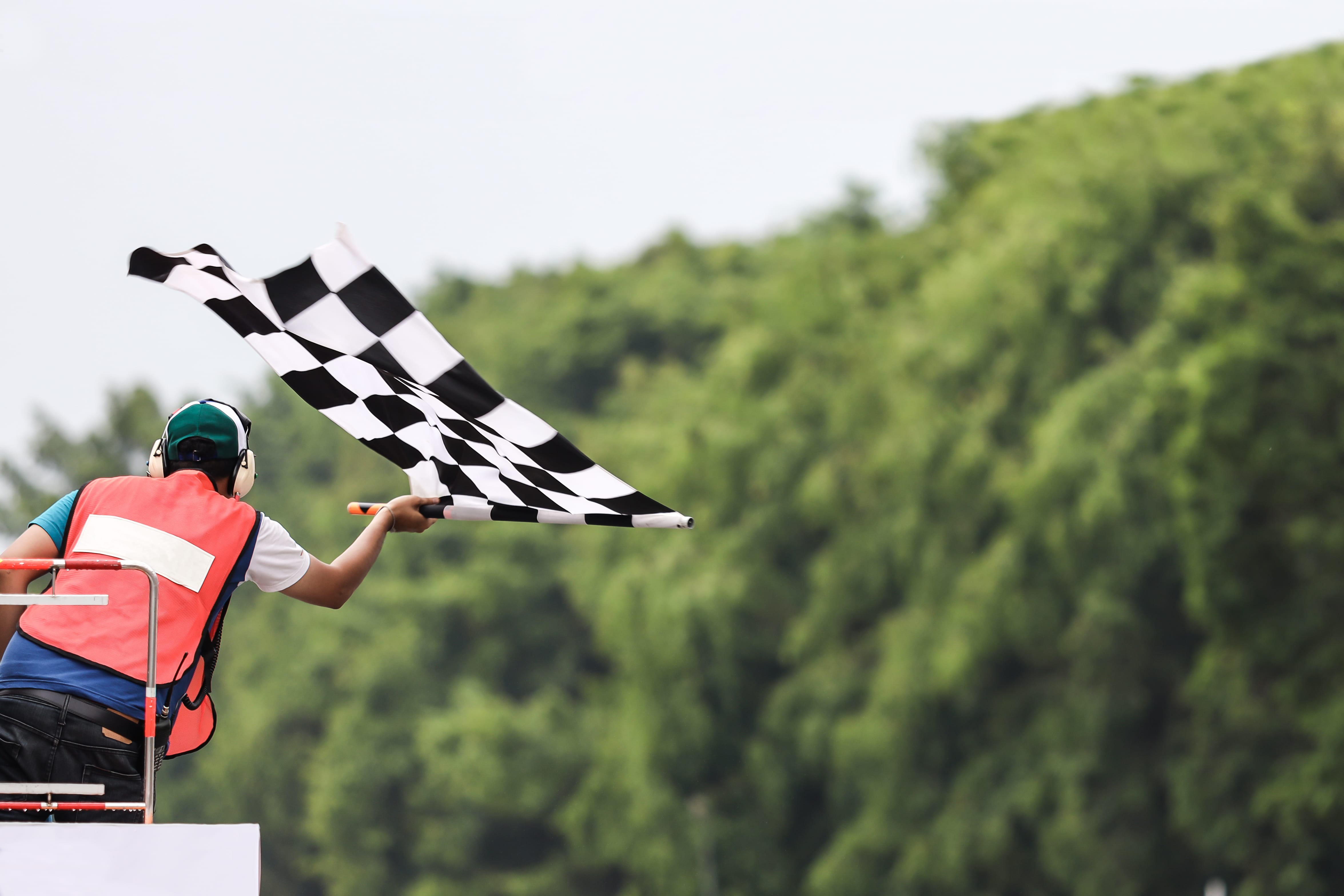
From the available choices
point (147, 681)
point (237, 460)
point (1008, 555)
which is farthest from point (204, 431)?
point (1008, 555)

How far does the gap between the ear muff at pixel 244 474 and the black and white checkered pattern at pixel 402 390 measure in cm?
46

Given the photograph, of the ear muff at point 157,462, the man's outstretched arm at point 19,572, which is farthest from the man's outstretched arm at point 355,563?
the ear muff at point 157,462

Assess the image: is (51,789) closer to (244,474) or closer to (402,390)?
(244,474)

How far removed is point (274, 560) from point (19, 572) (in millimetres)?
540

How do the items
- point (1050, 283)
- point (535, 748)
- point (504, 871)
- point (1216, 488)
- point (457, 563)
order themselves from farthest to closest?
point (457, 563), point (504, 871), point (535, 748), point (1050, 283), point (1216, 488)

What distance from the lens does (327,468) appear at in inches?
2169

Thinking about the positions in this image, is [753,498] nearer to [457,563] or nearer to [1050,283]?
[1050,283]

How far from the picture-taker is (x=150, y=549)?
3.80 m

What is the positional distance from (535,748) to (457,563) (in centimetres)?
913

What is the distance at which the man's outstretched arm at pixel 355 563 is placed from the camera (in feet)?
13.4

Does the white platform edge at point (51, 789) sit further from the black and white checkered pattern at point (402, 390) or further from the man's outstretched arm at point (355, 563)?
the black and white checkered pattern at point (402, 390)

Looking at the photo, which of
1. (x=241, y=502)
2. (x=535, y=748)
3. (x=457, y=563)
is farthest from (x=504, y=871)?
(x=241, y=502)

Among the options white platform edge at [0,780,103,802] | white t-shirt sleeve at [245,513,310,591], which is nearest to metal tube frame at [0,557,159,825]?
white platform edge at [0,780,103,802]

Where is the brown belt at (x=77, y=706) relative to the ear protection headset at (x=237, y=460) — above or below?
below
